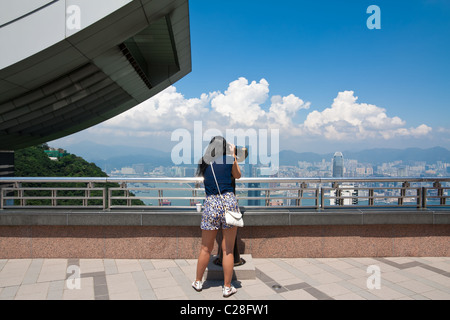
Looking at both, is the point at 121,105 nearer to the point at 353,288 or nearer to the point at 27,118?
the point at 27,118

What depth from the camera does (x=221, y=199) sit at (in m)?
4.00

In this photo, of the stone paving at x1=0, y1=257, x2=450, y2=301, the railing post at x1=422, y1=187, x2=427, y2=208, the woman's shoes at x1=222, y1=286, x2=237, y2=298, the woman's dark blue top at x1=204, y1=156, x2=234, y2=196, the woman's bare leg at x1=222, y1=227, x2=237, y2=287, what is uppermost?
the woman's dark blue top at x1=204, y1=156, x2=234, y2=196

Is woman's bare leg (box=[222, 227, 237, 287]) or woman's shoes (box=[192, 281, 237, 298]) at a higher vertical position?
woman's bare leg (box=[222, 227, 237, 287])

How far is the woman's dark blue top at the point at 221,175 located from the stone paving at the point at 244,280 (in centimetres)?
152

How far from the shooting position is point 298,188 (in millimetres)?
5676

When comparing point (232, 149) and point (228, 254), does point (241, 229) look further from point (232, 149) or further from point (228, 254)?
point (232, 149)

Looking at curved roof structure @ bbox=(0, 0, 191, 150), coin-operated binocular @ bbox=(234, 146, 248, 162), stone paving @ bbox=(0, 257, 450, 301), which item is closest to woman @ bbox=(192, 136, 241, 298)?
coin-operated binocular @ bbox=(234, 146, 248, 162)

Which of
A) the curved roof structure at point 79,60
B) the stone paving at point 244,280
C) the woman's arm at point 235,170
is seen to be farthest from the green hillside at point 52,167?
the woman's arm at point 235,170

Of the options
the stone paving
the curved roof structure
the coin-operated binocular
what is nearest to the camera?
the stone paving

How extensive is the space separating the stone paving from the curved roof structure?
7.12 m

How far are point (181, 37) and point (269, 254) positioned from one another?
13670 mm

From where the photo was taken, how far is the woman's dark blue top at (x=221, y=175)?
404cm

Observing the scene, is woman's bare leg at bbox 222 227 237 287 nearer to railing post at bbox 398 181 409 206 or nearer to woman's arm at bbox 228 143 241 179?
woman's arm at bbox 228 143 241 179

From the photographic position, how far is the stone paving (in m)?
4.13
